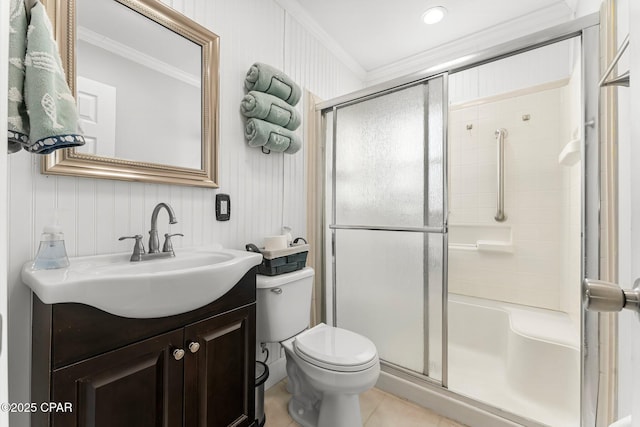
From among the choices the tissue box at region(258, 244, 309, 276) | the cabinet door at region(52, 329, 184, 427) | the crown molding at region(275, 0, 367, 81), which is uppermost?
the crown molding at region(275, 0, 367, 81)

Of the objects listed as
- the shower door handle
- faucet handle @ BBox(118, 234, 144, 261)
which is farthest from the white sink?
the shower door handle

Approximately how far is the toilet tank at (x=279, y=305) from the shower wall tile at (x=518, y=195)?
1607mm

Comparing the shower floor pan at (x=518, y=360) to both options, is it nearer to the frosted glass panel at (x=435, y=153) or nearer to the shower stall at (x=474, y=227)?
the shower stall at (x=474, y=227)

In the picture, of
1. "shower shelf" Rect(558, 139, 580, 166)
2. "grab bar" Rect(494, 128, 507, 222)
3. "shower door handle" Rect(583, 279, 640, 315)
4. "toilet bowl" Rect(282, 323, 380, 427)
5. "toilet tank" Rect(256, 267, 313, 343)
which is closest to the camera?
"shower door handle" Rect(583, 279, 640, 315)

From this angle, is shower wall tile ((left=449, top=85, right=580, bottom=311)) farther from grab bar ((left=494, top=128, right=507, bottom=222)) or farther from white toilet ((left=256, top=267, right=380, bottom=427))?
white toilet ((left=256, top=267, right=380, bottom=427))

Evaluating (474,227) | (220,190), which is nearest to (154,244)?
(220,190)

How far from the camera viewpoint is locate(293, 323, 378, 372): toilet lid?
47.5 inches

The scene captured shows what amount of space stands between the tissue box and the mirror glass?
56cm

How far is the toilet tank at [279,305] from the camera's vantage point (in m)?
1.35

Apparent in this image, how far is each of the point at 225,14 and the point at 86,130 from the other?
93 cm

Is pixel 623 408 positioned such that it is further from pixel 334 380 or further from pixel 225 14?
pixel 225 14

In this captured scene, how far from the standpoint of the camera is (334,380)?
1192mm

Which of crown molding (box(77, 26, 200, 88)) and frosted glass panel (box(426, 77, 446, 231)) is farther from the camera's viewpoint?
frosted glass panel (box(426, 77, 446, 231))

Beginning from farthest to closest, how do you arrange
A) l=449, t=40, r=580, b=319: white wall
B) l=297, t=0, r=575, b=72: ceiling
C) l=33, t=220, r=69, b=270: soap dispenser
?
l=449, t=40, r=580, b=319: white wall, l=297, t=0, r=575, b=72: ceiling, l=33, t=220, r=69, b=270: soap dispenser
